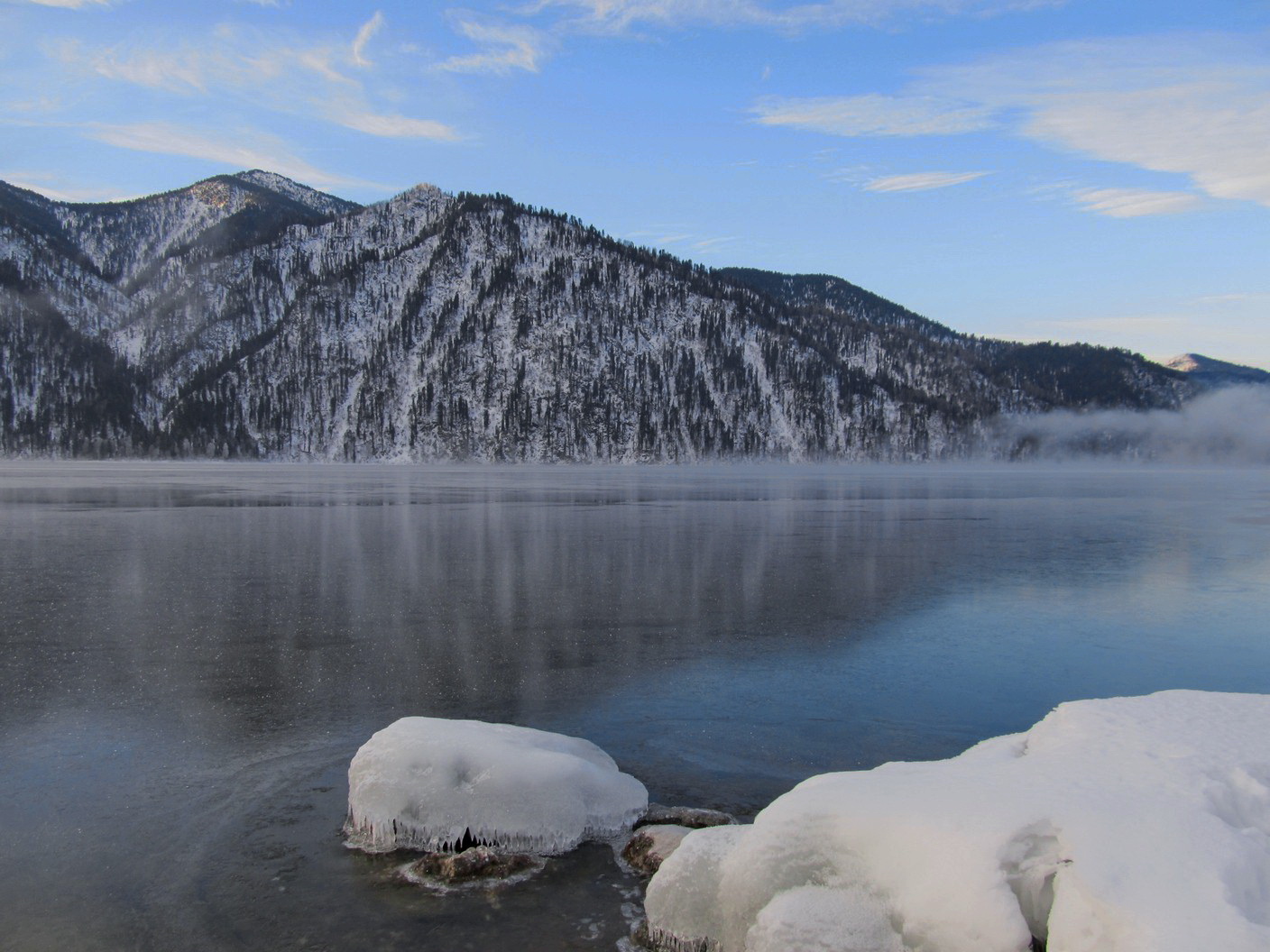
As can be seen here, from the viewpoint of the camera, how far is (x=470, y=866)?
834 cm

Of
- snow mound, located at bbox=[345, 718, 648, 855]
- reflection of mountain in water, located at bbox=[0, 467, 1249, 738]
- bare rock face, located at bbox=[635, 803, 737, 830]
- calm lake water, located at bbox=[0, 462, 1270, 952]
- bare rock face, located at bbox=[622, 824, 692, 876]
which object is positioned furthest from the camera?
reflection of mountain in water, located at bbox=[0, 467, 1249, 738]

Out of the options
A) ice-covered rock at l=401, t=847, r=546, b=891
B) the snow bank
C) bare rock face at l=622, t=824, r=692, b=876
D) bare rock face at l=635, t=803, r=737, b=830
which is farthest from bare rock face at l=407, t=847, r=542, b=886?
the snow bank

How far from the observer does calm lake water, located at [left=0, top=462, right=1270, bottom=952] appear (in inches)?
310

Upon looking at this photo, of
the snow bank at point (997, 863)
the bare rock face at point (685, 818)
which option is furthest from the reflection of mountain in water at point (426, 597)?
the snow bank at point (997, 863)

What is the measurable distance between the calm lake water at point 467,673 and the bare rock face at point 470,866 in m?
0.28

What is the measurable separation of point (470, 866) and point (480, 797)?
30.0 inches

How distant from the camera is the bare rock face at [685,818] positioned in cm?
902

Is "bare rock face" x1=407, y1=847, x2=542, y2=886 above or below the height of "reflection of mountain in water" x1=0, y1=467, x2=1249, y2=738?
below

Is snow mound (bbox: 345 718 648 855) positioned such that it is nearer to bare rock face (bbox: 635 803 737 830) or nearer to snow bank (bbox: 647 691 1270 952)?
bare rock face (bbox: 635 803 737 830)

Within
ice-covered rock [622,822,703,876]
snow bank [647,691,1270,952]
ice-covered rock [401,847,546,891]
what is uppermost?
snow bank [647,691,1270,952]

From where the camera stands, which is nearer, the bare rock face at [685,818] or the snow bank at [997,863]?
the snow bank at [997,863]

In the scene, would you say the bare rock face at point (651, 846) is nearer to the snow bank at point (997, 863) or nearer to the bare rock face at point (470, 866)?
the snow bank at point (997, 863)

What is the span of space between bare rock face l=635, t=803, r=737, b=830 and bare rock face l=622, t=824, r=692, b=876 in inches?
6.8

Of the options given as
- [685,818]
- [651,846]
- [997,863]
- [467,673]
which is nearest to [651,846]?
[651,846]
